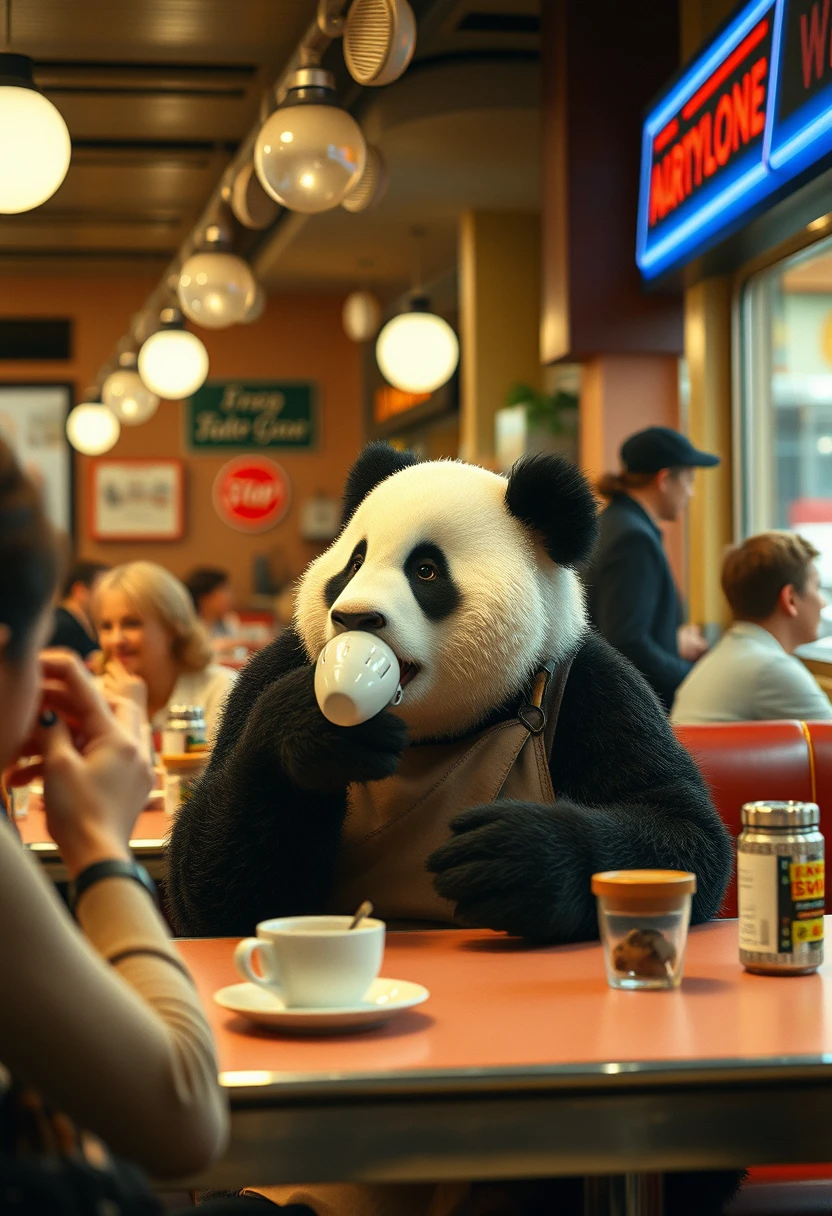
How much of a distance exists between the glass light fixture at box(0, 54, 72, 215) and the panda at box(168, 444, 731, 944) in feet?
6.54

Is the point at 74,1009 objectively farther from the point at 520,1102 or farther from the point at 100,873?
the point at 520,1102

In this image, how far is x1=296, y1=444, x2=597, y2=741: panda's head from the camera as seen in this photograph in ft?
5.67

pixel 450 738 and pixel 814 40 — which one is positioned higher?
pixel 814 40

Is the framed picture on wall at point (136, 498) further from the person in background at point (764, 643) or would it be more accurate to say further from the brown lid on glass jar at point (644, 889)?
the brown lid on glass jar at point (644, 889)

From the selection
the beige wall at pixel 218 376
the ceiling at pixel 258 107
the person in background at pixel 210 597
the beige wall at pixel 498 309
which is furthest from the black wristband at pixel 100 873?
the beige wall at pixel 218 376

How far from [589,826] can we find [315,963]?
433 mm

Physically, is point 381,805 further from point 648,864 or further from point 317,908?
point 648,864

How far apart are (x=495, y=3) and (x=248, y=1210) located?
17.6 feet

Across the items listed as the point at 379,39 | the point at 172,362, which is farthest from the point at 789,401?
the point at 172,362

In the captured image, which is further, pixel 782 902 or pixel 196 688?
pixel 196 688

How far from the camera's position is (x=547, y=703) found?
1.81 meters

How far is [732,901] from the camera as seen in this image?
2.39 m

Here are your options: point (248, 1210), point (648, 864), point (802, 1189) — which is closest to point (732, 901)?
point (802, 1189)

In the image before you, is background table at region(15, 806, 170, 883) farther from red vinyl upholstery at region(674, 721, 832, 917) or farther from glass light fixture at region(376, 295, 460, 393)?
glass light fixture at region(376, 295, 460, 393)
